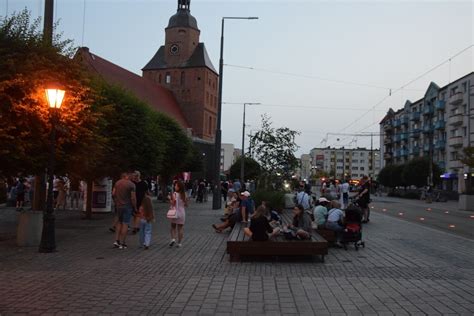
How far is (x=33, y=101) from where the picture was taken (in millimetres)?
13453

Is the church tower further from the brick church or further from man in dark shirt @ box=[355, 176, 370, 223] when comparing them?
man in dark shirt @ box=[355, 176, 370, 223]

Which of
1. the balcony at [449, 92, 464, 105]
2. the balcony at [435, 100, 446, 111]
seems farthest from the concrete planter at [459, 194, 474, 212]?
the balcony at [435, 100, 446, 111]

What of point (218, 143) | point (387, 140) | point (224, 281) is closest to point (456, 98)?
point (387, 140)

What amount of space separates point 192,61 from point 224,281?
94.0 meters

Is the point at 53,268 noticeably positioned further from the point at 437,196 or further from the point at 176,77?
the point at 176,77

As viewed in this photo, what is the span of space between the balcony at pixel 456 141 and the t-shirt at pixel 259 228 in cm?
7056

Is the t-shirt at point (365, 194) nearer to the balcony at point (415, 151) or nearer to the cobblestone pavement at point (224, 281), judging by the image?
the cobblestone pavement at point (224, 281)

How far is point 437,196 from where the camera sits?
57031 mm

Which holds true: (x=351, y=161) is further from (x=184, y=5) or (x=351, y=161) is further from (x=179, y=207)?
(x=179, y=207)

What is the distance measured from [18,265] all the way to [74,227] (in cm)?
822

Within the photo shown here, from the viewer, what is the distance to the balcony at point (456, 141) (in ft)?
247

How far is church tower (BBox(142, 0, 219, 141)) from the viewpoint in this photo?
327 feet

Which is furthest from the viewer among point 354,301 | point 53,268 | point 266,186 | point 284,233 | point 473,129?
point 473,129

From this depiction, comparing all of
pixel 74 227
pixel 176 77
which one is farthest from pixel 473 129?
pixel 74 227
